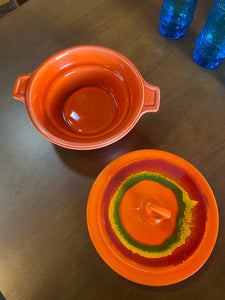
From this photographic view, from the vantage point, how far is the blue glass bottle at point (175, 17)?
0.66 m

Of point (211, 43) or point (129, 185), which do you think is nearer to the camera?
point (129, 185)

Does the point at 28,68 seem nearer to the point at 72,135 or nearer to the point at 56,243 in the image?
the point at 72,135

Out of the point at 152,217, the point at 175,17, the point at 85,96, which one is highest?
the point at 175,17

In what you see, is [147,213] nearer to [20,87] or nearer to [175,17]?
[20,87]

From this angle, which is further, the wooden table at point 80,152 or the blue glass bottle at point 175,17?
the blue glass bottle at point 175,17

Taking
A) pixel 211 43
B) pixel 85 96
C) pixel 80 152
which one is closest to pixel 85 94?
pixel 85 96

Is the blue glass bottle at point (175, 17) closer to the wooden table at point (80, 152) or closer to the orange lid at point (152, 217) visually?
the wooden table at point (80, 152)

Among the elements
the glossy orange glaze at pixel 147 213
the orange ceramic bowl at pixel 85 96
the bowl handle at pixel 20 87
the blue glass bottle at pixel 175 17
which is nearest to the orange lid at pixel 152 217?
the glossy orange glaze at pixel 147 213

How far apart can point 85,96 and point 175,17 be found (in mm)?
357

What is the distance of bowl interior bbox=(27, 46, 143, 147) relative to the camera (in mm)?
525

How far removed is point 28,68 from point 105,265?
1.93 feet

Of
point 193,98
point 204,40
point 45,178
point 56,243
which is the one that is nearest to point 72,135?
point 45,178

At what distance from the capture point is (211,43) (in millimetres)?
655

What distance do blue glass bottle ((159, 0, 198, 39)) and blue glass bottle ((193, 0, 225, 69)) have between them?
0.06 m
